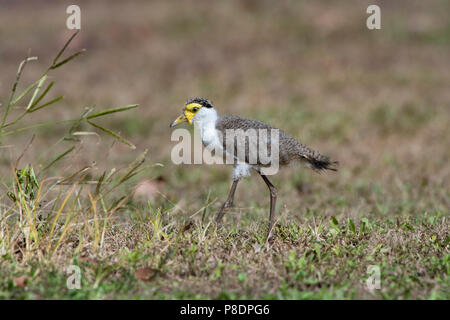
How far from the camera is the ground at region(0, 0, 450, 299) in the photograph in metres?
3.81

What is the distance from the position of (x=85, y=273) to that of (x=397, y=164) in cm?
586

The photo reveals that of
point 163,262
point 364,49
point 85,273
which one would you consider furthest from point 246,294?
point 364,49

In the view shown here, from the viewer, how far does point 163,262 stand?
3.87 m

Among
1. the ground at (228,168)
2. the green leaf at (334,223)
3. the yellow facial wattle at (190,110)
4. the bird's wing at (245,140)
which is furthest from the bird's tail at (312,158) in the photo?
the yellow facial wattle at (190,110)

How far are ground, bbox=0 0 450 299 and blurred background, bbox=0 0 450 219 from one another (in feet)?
0.15

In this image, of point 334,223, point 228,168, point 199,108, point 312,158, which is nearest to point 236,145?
point 199,108

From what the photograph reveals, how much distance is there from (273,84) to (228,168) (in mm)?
4259

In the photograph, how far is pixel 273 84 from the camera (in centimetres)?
1247

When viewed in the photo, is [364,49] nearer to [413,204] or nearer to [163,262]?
[413,204]

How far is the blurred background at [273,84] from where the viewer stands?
780 cm

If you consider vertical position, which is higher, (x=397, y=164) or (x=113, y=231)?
(x=397, y=164)

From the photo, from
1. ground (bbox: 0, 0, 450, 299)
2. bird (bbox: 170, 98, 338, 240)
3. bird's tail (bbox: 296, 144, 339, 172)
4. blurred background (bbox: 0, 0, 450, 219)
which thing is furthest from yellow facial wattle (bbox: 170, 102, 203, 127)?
blurred background (bbox: 0, 0, 450, 219)

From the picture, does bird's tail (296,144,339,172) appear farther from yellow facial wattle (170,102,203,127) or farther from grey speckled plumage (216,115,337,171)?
yellow facial wattle (170,102,203,127)

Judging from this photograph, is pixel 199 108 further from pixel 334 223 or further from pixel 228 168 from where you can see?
pixel 228 168
